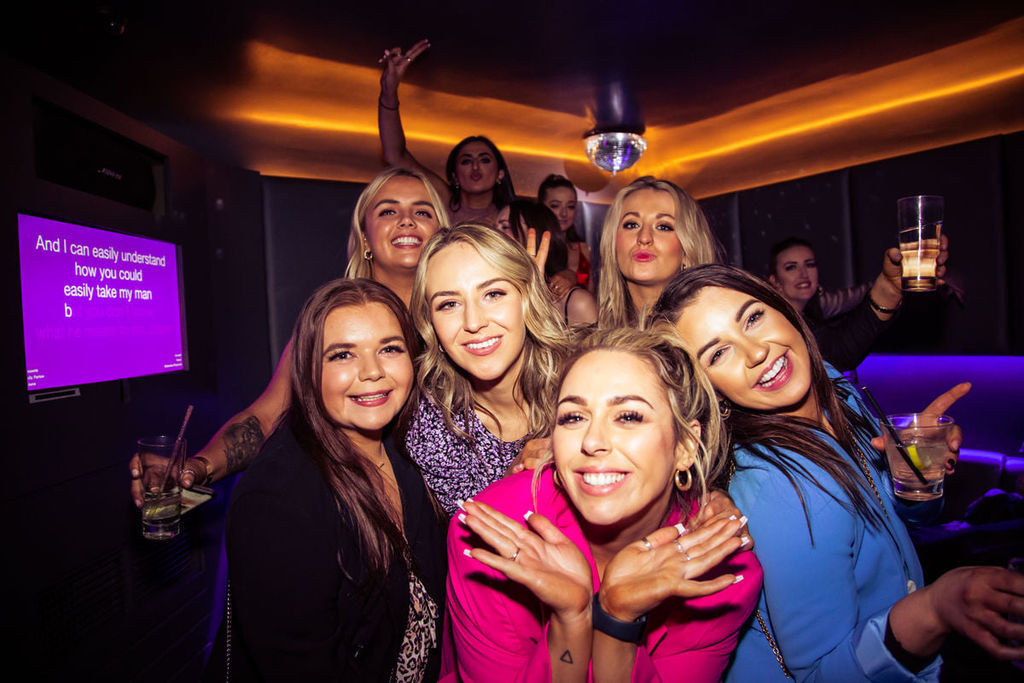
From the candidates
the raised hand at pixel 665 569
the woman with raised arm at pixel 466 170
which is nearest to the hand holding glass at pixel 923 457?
the raised hand at pixel 665 569

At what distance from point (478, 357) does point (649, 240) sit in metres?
0.90

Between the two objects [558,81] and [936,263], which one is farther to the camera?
[558,81]

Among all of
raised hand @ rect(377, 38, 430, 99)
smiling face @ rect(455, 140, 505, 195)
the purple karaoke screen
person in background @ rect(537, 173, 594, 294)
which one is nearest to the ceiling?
raised hand @ rect(377, 38, 430, 99)

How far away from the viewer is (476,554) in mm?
1134

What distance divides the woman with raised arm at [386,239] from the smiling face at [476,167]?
1.16m

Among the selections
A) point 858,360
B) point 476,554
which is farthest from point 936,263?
point 476,554

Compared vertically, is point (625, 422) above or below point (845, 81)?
below

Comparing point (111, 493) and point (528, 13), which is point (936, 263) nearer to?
point (528, 13)

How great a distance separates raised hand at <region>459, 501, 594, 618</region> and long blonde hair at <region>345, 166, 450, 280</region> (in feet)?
5.21

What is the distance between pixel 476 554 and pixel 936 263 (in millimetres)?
2045

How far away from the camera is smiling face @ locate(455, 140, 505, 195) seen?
12.1 feet

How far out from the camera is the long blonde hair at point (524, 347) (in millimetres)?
1864

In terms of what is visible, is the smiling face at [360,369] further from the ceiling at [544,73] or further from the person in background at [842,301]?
the ceiling at [544,73]

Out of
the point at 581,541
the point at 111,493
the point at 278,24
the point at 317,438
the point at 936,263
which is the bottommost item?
the point at 111,493
